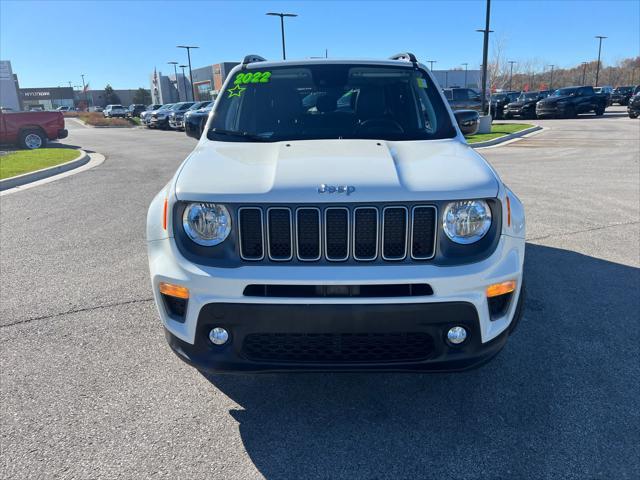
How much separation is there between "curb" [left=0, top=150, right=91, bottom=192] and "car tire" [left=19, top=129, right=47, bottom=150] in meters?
6.39

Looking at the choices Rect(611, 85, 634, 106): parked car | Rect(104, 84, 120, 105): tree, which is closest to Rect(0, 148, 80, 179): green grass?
Rect(611, 85, 634, 106): parked car

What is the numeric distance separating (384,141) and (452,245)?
1033 mm

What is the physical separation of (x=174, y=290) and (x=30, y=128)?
19834 mm

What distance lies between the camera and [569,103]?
2950 cm

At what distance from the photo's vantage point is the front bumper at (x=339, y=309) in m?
2.33

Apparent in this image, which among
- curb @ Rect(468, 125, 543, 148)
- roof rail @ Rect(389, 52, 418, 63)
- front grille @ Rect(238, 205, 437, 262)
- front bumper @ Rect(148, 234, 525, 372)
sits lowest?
curb @ Rect(468, 125, 543, 148)


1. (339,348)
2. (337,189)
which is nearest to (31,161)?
(337,189)

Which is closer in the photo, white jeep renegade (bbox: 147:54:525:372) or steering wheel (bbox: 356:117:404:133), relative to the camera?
white jeep renegade (bbox: 147:54:525:372)

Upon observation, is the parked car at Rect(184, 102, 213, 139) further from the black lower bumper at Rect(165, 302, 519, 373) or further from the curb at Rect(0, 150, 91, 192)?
the curb at Rect(0, 150, 91, 192)

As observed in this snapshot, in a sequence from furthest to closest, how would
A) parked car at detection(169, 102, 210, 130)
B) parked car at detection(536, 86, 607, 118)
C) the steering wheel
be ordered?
1. parked car at detection(169, 102, 210, 130)
2. parked car at detection(536, 86, 607, 118)
3. the steering wheel

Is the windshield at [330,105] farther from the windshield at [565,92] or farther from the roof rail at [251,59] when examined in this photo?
the windshield at [565,92]

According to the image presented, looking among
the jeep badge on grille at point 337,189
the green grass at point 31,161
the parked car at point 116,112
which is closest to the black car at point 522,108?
the green grass at point 31,161

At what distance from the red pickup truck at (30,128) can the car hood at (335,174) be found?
1904 cm

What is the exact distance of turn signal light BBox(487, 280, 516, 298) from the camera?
95.3 inches
